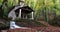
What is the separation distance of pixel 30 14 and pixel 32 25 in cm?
20

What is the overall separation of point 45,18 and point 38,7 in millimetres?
241

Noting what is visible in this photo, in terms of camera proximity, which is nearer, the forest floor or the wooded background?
the forest floor

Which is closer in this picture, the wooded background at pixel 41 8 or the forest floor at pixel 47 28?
the forest floor at pixel 47 28

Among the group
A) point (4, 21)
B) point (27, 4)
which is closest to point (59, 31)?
point (27, 4)

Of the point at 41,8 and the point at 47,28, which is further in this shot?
the point at 41,8

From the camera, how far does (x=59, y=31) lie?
8.79ft

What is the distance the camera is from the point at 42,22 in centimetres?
280

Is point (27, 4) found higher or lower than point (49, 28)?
higher

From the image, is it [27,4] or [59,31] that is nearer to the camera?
[59,31]

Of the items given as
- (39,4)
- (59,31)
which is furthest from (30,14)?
(59,31)

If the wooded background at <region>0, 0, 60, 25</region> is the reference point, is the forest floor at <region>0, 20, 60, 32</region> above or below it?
below

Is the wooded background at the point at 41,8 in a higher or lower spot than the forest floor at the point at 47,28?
higher

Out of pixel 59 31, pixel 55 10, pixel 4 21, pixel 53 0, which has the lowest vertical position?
pixel 59 31

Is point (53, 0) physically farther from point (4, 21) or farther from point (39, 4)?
point (4, 21)
